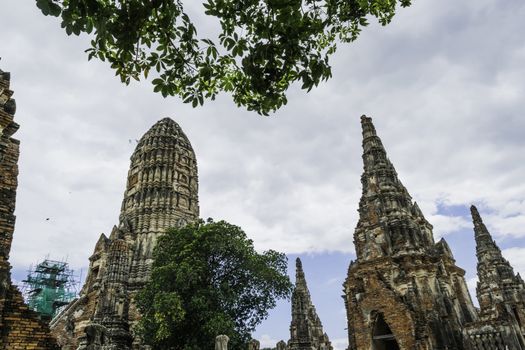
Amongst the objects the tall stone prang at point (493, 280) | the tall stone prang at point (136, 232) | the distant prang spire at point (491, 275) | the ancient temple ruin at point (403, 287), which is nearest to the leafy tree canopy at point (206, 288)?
the tall stone prang at point (136, 232)

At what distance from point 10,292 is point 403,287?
43.0ft

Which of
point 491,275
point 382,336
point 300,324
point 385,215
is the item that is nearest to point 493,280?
point 491,275

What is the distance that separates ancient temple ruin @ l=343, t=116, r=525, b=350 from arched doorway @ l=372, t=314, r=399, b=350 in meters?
0.03

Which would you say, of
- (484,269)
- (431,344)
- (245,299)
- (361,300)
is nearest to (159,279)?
(245,299)

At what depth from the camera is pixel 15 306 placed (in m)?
6.81

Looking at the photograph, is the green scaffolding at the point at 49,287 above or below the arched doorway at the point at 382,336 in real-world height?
above

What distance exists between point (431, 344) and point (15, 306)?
39.1ft

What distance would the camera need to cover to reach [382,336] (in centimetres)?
1382

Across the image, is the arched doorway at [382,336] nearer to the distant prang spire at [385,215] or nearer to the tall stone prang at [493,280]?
the distant prang spire at [385,215]

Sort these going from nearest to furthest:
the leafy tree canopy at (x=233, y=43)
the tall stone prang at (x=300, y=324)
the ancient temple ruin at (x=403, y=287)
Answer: the leafy tree canopy at (x=233, y=43) → the ancient temple ruin at (x=403, y=287) → the tall stone prang at (x=300, y=324)

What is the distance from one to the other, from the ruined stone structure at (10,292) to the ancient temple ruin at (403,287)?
10773 millimetres

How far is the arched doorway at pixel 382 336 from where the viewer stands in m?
13.9

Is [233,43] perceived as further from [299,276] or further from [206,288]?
[299,276]

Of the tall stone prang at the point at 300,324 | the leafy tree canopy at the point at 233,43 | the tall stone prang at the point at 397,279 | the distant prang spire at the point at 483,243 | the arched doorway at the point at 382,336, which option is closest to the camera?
the leafy tree canopy at the point at 233,43
